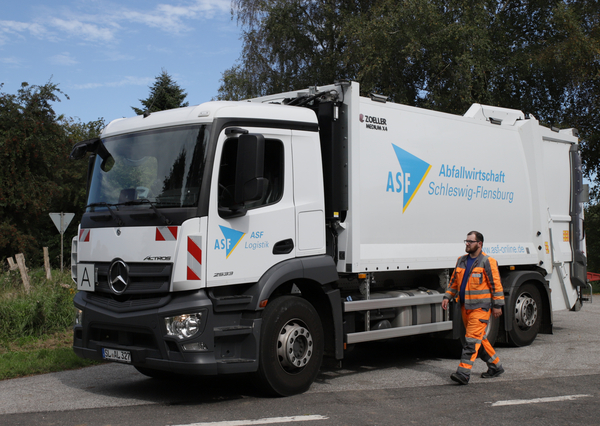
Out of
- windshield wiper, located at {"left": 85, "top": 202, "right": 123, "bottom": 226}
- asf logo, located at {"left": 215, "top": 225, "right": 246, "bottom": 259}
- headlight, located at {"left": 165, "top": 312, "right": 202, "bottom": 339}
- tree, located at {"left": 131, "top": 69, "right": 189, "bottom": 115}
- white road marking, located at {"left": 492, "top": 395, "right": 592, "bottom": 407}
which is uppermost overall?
tree, located at {"left": 131, "top": 69, "right": 189, "bottom": 115}

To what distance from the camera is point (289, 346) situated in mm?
6328

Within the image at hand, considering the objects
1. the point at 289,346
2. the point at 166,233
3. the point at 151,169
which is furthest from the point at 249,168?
the point at 289,346

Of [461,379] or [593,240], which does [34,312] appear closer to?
[461,379]

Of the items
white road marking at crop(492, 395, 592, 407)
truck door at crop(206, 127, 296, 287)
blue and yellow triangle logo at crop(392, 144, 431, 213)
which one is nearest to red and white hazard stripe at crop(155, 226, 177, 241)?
truck door at crop(206, 127, 296, 287)

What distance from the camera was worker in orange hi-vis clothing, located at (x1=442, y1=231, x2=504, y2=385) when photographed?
23.0 feet

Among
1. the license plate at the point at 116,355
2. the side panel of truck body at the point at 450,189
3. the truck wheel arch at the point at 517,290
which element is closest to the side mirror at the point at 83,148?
the license plate at the point at 116,355

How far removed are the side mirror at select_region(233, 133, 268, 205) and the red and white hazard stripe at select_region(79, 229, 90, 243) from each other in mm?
1789

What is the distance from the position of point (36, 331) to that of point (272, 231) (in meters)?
6.04

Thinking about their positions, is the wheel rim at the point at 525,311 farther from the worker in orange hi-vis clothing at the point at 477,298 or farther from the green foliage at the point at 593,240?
the green foliage at the point at 593,240

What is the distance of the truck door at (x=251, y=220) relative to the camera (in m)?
5.93

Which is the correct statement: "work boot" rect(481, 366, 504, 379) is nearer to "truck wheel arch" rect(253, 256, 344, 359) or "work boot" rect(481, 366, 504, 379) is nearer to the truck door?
"truck wheel arch" rect(253, 256, 344, 359)

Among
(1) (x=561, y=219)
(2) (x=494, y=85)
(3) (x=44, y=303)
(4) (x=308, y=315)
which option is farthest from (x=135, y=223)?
(2) (x=494, y=85)

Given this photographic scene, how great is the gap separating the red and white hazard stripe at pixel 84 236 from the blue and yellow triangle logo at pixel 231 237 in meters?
1.57

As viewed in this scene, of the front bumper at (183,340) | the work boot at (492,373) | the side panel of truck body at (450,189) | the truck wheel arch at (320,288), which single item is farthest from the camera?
the side panel of truck body at (450,189)
